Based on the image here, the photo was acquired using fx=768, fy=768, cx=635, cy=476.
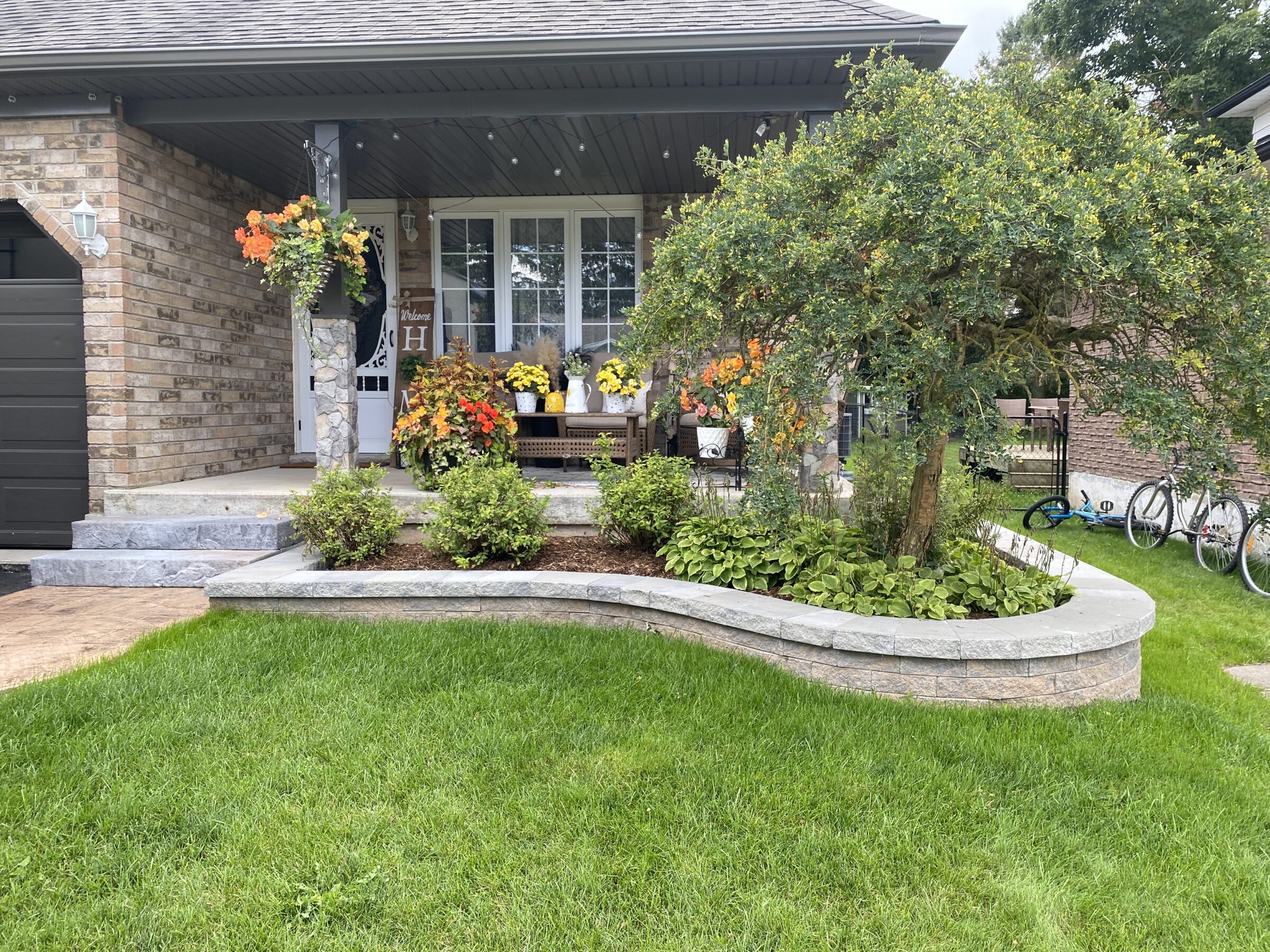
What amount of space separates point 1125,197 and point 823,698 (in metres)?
2.04

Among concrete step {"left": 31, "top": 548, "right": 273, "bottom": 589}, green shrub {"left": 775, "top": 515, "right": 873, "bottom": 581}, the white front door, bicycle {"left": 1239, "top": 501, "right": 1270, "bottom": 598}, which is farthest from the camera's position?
the white front door

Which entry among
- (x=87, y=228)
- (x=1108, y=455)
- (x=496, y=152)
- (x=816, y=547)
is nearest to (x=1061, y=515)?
(x=1108, y=455)

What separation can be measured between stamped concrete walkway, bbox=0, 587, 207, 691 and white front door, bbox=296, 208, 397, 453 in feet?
11.9

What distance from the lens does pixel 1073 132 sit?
300 cm

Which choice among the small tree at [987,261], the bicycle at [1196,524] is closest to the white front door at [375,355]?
the small tree at [987,261]

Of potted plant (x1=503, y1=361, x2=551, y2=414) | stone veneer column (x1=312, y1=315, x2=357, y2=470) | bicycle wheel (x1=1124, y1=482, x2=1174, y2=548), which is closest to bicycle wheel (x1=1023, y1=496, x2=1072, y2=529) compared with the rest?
bicycle wheel (x1=1124, y1=482, x2=1174, y2=548)

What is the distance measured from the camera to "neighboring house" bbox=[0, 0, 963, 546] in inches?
195

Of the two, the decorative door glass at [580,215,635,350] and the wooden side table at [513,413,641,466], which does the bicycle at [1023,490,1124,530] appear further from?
the decorative door glass at [580,215,635,350]

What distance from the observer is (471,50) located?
16.0 ft

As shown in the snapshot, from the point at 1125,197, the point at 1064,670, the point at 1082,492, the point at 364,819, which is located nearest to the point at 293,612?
the point at 364,819

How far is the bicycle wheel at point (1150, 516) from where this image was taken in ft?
20.6

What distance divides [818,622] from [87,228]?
5619mm

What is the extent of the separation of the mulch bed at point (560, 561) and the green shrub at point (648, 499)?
0.50ft

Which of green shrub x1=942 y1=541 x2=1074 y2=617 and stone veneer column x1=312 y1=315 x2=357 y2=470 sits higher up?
stone veneer column x1=312 y1=315 x2=357 y2=470
